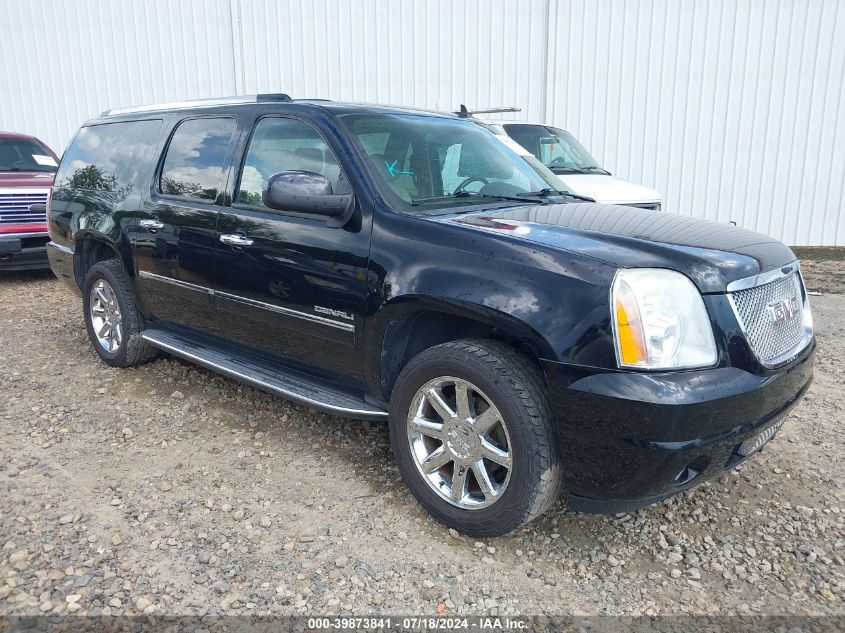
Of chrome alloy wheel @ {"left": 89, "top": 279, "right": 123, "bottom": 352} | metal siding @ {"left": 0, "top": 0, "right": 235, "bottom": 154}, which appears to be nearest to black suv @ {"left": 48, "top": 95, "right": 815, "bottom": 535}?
chrome alloy wheel @ {"left": 89, "top": 279, "right": 123, "bottom": 352}

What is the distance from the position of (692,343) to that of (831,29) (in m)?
10.6

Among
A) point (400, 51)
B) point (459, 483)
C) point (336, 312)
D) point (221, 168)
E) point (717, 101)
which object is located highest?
point (400, 51)

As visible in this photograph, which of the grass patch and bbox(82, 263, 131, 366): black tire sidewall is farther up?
bbox(82, 263, 131, 366): black tire sidewall

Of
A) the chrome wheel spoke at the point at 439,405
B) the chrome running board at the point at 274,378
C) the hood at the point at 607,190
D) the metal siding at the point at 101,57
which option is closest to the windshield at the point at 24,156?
the metal siding at the point at 101,57

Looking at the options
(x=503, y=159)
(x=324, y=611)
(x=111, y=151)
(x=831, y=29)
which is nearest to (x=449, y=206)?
(x=503, y=159)

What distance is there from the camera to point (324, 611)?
2.31m

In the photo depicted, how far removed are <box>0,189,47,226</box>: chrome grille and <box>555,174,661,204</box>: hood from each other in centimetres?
624

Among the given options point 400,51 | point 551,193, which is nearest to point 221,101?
point 551,193

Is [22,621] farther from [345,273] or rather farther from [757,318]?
[757,318]

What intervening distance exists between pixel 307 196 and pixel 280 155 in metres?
0.67

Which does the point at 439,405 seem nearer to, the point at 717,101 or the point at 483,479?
the point at 483,479

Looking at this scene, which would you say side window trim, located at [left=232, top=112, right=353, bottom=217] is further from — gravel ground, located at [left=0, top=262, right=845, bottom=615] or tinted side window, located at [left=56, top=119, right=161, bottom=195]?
gravel ground, located at [left=0, top=262, right=845, bottom=615]

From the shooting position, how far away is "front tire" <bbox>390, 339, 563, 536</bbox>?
2439mm

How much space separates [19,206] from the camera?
300 inches
